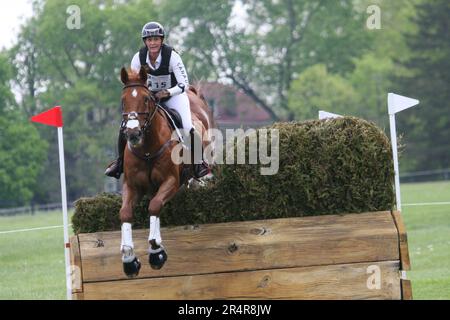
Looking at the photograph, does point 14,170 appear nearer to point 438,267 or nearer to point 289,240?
point 438,267

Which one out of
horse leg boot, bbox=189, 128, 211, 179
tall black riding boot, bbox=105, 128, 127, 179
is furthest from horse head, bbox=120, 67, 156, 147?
horse leg boot, bbox=189, 128, 211, 179

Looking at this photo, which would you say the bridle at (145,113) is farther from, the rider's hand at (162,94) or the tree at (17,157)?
the tree at (17,157)

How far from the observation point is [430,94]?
2078 inches

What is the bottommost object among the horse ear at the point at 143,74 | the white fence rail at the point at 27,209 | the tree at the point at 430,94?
the white fence rail at the point at 27,209

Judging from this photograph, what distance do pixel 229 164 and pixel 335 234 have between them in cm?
128

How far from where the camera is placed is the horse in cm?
752

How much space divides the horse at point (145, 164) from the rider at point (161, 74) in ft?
0.63

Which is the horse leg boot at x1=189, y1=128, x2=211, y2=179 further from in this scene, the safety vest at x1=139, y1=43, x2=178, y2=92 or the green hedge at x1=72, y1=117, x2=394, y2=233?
the safety vest at x1=139, y1=43, x2=178, y2=92

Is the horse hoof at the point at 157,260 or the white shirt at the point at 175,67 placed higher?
the white shirt at the point at 175,67

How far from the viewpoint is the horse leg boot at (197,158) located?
8648mm

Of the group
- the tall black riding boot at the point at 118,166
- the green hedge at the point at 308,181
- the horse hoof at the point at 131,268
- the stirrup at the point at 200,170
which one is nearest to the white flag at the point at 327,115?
the green hedge at the point at 308,181

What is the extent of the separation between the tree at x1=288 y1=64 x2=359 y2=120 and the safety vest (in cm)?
4366

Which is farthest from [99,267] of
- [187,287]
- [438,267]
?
[438,267]

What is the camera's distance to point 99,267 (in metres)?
8.13
